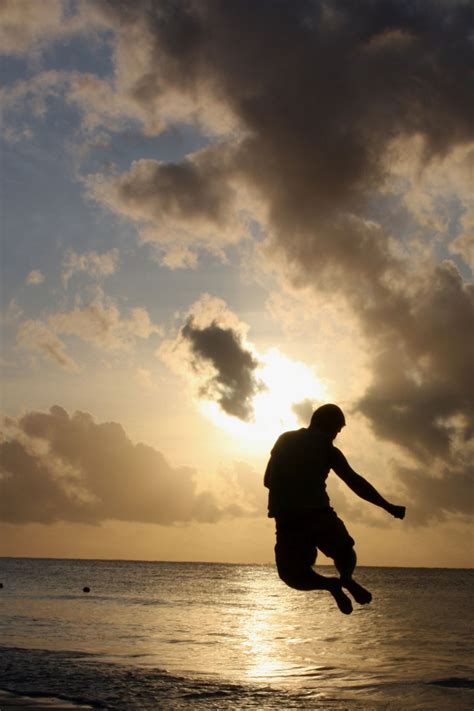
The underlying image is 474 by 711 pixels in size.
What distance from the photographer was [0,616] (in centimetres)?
3847

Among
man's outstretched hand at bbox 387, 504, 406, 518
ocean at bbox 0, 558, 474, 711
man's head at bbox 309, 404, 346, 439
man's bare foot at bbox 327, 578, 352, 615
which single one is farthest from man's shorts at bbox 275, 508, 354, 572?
ocean at bbox 0, 558, 474, 711

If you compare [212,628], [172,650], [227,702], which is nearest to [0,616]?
[212,628]

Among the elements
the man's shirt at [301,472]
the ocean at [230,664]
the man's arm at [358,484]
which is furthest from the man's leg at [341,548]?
the ocean at [230,664]

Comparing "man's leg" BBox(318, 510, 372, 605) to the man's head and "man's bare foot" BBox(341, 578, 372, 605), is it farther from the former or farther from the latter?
the man's head

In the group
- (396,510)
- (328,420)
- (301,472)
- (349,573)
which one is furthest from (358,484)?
(349,573)

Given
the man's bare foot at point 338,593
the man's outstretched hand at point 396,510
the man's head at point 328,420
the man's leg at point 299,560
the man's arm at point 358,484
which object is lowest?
the man's bare foot at point 338,593

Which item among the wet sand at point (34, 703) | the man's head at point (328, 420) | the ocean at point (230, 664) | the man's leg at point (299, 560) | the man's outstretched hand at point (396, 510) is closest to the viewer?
the man's outstretched hand at point (396, 510)

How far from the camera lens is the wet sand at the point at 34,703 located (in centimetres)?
1204

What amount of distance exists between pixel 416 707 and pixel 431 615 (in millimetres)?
47126

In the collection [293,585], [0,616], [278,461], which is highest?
[278,461]

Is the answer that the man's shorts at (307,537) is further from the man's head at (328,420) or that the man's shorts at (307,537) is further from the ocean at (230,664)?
the ocean at (230,664)

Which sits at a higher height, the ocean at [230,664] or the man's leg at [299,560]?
the man's leg at [299,560]

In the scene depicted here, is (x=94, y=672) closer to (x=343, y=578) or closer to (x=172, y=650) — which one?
(x=172, y=650)

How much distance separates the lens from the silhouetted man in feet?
24.9
